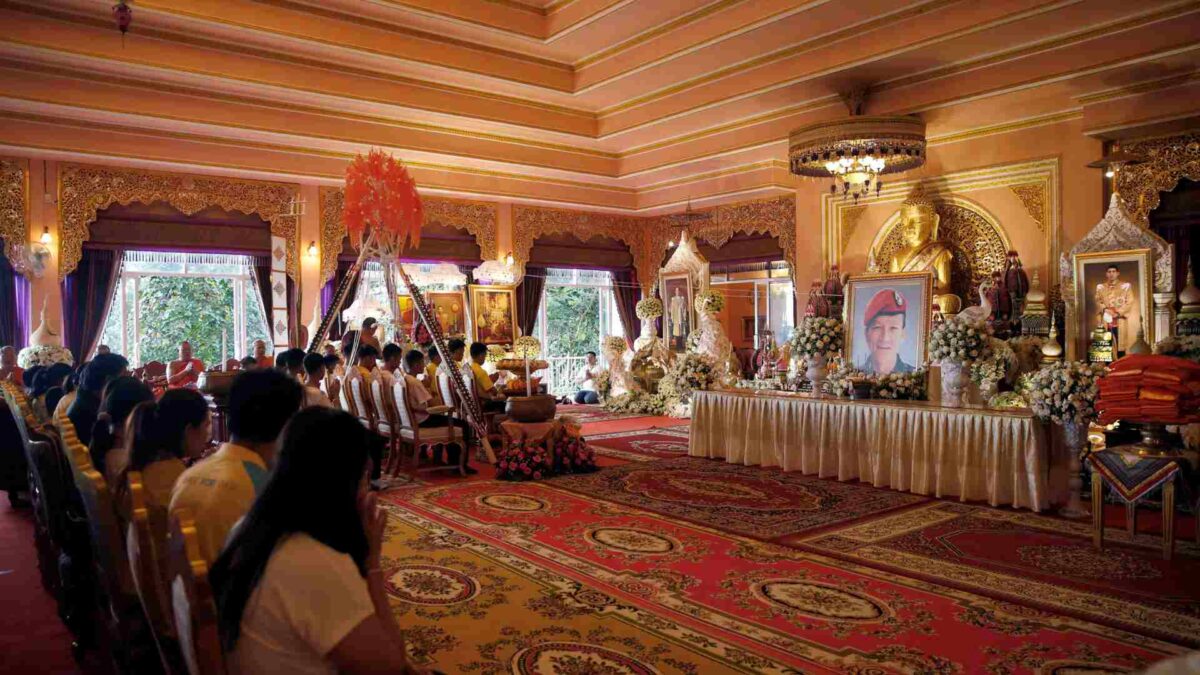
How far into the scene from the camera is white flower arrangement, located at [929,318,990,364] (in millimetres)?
6320

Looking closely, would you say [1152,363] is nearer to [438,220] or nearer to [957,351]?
[957,351]

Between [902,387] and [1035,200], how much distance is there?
12.3 ft

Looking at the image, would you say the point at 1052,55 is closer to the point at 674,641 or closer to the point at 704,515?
the point at 704,515

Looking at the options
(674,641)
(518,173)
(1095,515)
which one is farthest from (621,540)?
(518,173)

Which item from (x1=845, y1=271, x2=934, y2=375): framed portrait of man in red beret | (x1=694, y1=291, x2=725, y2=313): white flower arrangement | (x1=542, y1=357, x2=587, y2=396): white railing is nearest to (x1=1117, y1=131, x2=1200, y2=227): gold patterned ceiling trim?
(x1=845, y1=271, x2=934, y2=375): framed portrait of man in red beret

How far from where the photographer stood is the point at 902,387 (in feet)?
23.1

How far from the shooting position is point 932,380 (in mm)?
7043

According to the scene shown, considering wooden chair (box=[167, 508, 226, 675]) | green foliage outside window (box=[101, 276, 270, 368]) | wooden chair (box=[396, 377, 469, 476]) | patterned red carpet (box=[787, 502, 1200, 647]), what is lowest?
patterned red carpet (box=[787, 502, 1200, 647])

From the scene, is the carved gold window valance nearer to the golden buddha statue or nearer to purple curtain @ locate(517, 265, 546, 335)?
purple curtain @ locate(517, 265, 546, 335)

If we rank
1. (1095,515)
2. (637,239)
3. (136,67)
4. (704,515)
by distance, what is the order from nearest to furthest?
1. (1095,515)
2. (704,515)
3. (136,67)
4. (637,239)

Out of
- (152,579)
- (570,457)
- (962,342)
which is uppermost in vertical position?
(962,342)

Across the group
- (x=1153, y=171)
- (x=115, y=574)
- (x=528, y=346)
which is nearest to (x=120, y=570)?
(x=115, y=574)

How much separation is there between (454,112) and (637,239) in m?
6.24

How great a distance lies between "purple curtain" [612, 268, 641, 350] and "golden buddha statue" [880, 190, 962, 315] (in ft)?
19.3
